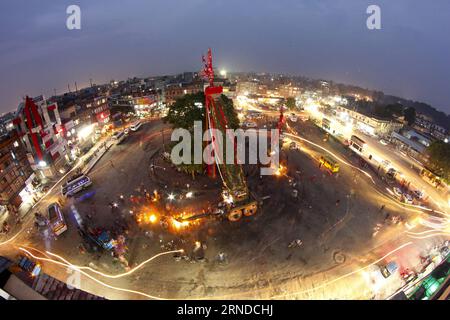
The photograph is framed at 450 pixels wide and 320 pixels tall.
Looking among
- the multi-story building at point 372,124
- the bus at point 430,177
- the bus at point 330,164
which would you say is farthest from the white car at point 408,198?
the multi-story building at point 372,124

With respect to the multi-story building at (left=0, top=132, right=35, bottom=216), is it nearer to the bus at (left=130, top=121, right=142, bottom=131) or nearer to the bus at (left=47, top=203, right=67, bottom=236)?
the bus at (left=47, top=203, right=67, bottom=236)

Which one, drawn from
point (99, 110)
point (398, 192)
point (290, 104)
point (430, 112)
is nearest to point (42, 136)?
point (99, 110)

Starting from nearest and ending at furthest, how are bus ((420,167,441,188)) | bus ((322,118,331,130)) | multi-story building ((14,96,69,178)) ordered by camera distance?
multi-story building ((14,96,69,178))
bus ((420,167,441,188))
bus ((322,118,331,130))

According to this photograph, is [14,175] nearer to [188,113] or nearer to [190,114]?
[188,113]

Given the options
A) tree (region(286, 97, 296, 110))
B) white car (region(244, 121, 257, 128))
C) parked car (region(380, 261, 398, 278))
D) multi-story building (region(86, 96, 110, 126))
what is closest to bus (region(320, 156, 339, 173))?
parked car (region(380, 261, 398, 278))
